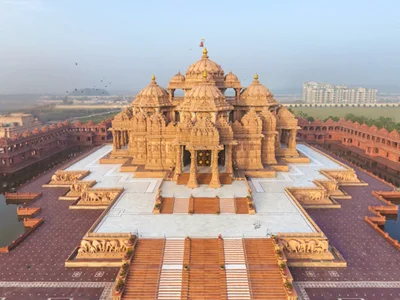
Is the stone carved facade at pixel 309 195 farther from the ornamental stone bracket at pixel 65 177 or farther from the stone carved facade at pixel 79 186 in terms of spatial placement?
the ornamental stone bracket at pixel 65 177

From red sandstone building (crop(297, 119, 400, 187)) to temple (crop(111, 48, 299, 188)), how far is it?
1571 cm

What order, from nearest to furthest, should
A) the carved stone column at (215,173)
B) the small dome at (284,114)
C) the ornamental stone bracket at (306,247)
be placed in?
the ornamental stone bracket at (306,247) → the carved stone column at (215,173) → the small dome at (284,114)

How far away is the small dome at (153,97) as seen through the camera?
41.0 meters

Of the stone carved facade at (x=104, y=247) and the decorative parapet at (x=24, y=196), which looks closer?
the stone carved facade at (x=104, y=247)

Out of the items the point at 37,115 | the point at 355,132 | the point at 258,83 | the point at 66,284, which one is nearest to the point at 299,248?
the point at 66,284

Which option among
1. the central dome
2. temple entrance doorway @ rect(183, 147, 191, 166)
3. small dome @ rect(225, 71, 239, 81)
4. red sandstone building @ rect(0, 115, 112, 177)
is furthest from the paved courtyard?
small dome @ rect(225, 71, 239, 81)

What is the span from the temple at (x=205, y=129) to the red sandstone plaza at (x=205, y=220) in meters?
0.15

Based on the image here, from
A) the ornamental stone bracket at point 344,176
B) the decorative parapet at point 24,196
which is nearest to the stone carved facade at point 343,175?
the ornamental stone bracket at point 344,176

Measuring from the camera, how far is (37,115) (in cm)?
8931

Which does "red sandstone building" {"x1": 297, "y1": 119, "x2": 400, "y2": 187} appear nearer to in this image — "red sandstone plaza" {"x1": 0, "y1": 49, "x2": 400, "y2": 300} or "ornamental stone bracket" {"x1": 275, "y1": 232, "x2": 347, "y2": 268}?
"red sandstone plaza" {"x1": 0, "y1": 49, "x2": 400, "y2": 300}

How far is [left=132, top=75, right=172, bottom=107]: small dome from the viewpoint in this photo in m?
41.0

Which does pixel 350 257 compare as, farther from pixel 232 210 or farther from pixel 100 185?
pixel 100 185

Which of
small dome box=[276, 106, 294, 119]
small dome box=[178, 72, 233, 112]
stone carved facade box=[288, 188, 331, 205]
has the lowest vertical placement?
stone carved facade box=[288, 188, 331, 205]

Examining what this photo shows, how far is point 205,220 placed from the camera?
24078 mm
